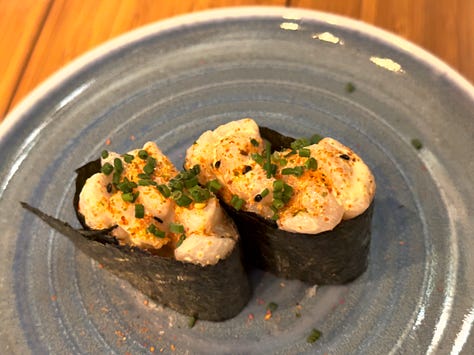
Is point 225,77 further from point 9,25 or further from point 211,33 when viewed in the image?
point 9,25

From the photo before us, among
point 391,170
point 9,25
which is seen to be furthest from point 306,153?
point 9,25

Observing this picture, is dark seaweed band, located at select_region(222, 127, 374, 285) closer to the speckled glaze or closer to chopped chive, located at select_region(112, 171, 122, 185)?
the speckled glaze

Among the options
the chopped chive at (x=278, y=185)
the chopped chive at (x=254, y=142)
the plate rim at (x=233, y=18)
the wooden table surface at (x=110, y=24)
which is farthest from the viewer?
the wooden table surface at (x=110, y=24)

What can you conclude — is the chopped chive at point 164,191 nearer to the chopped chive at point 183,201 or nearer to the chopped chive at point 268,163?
the chopped chive at point 183,201

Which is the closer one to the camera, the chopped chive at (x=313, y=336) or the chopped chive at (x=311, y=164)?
the chopped chive at (x=311, y=164)

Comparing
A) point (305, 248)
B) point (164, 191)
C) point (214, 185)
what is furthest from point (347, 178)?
point (164, 191)

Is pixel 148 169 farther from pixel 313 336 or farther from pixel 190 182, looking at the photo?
pixel 313 336

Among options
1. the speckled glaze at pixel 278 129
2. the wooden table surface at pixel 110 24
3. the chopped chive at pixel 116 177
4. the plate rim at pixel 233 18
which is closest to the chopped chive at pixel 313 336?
the speckled glaze at pixel 278 129

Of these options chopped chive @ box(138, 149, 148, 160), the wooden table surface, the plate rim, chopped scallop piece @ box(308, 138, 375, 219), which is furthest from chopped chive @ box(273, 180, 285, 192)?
the wooden table surface
